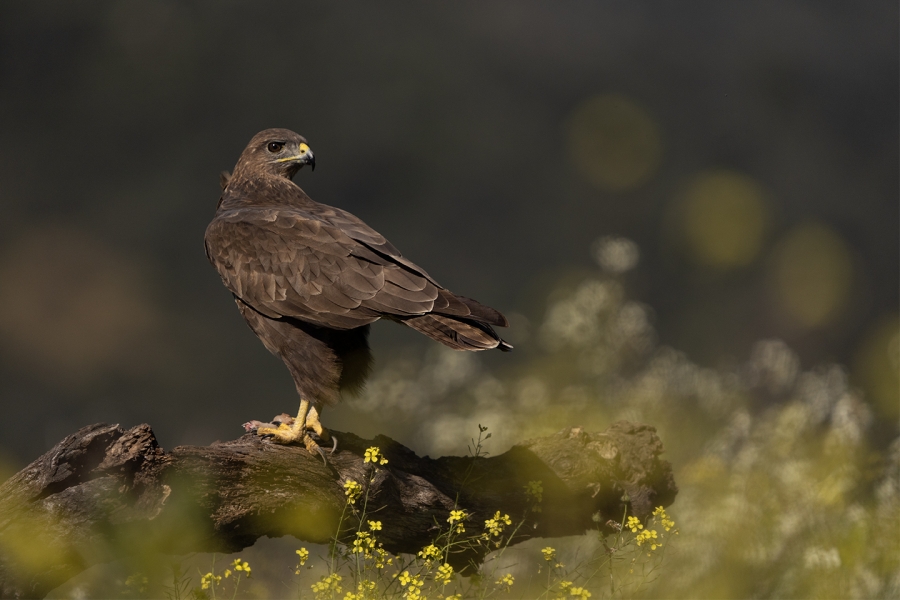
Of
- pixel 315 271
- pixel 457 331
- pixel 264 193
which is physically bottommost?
pixel 457 331

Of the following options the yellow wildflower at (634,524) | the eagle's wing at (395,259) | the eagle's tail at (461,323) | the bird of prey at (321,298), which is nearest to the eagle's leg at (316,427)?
the bird of prey at (321,298)

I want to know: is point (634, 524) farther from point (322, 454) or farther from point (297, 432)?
point (297, 432)

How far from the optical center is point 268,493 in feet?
13.1

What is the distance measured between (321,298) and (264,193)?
1.20 meters

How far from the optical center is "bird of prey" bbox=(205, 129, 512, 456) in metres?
4.03

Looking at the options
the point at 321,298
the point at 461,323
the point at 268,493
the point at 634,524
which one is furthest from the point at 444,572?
the point at 321,298

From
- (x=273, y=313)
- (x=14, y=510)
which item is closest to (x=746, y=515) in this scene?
(x=273, y=313)

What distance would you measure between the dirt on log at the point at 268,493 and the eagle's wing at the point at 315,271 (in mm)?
746

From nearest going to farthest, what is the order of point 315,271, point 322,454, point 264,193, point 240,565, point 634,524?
1. point 240,565
2. point 634,524
3. point 322,454
4. point 315,271
5. point 264,193

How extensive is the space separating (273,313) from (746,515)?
2.76 meters

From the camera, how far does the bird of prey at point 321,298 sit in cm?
403

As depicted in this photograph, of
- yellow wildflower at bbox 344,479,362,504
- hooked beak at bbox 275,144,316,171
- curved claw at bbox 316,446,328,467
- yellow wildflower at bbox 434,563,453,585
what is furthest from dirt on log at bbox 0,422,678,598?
hooked beak at bbox 275,144,316,171

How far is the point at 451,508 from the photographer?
440cm

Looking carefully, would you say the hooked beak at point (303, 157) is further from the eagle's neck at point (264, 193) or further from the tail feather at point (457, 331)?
the tail feather at point (457, 331)
